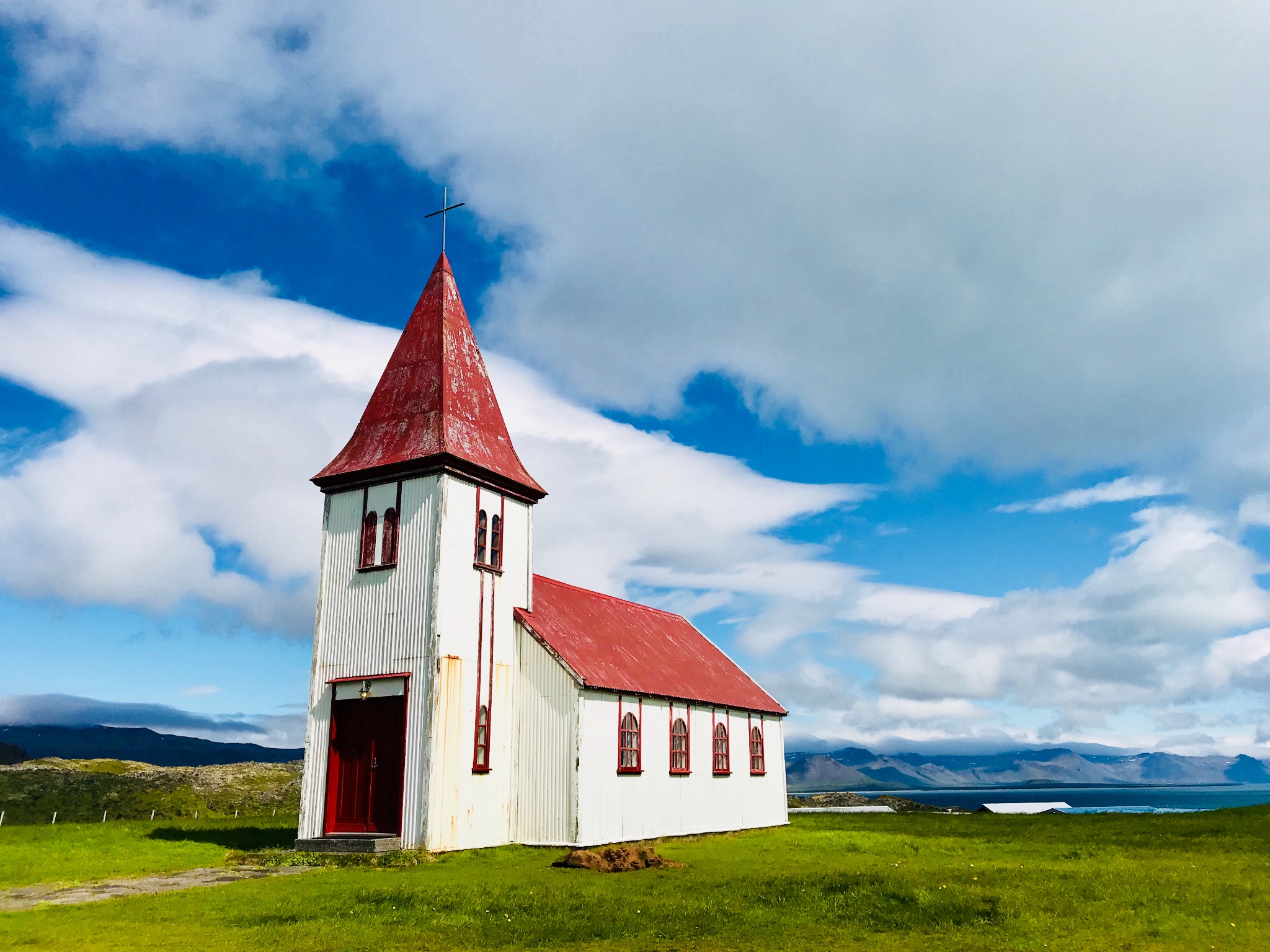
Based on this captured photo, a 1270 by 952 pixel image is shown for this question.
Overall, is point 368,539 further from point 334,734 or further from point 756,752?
point 756,752

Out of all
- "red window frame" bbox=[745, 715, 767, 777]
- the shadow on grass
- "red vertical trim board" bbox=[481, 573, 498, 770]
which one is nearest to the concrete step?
the shadow on grass

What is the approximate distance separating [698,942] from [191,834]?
23.8 m

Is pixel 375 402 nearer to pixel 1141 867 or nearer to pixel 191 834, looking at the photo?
pixel 191 834

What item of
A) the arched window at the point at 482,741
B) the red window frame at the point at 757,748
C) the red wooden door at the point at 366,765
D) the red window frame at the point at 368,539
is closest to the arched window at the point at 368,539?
the red window frame at the point at 368,539

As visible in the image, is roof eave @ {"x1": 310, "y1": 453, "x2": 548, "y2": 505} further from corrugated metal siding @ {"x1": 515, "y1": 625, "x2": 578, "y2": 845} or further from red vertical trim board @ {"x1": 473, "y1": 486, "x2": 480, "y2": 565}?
corrugated metal siding @ {"x1": 515, "y1": 625, "x2": 578, "y2": 845}

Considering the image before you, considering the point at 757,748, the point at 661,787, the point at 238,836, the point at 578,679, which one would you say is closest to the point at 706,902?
the point at 578,679

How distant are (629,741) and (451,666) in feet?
23.6

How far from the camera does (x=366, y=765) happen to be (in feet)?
86.7

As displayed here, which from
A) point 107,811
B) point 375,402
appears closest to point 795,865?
point 375,402

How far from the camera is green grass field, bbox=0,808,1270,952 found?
13594 millimetres

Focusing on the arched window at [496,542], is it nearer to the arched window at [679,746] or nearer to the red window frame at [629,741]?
the red window frame at [629,741]

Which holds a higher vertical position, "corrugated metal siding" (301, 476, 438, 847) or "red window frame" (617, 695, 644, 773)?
"corrugated metal siding" (301, 476, 438, 847)

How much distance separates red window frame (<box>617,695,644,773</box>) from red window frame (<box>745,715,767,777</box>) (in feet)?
31.2

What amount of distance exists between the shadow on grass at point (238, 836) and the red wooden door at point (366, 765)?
1.81m
